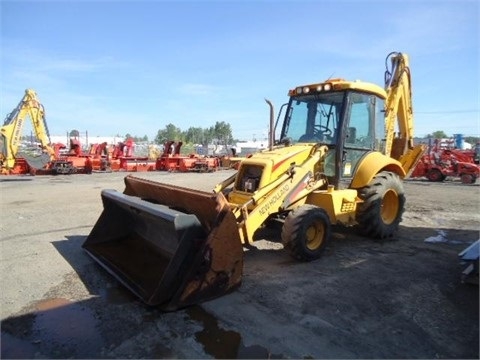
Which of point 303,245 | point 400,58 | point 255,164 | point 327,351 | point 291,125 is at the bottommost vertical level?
point 327,351

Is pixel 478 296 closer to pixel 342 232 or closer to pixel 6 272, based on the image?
pixel 342 232

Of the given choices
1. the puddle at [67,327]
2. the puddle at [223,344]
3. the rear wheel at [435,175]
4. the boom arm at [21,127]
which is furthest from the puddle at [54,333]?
the rear wheel at [435,175]

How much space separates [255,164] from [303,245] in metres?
1.44

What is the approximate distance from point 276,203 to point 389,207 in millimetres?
2911

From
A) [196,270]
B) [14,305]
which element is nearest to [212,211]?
[196,270]

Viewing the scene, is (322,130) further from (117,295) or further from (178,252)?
(117,295)

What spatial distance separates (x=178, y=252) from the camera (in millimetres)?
4250

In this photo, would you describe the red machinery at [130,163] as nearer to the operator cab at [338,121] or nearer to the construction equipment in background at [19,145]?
the construction equipment in background at [19,145]

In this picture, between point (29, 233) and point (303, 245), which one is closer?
point (303, 245)

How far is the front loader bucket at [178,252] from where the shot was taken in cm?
427

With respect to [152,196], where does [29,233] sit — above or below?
below

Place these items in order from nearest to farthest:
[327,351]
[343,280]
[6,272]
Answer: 1. [327,351]
2. [343,280]
3. [6,272]

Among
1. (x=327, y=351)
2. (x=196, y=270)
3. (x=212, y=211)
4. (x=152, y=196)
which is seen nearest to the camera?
(x=327, y=351)

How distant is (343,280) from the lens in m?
5.15
